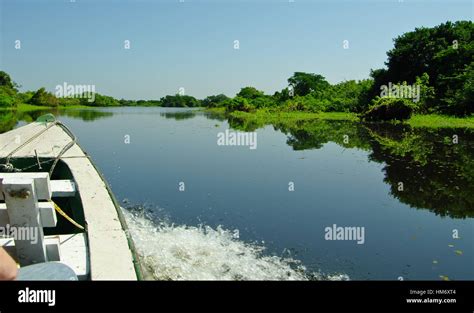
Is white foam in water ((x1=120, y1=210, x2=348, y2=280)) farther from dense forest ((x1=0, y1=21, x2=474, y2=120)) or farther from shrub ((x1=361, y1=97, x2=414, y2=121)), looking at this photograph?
shrub ((x1=361, y1=97, x2=414, y2=121))

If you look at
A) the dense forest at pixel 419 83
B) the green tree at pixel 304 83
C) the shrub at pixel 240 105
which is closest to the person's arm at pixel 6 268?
the dense forest at pixel 419 83

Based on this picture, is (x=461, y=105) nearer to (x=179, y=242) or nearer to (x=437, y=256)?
(x=437, y=256)

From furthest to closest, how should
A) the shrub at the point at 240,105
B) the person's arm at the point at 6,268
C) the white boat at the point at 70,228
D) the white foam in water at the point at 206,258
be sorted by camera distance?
the shrub at the point at 240,105
the white foam in water at the point at 206,258
the white boat at the point at 70,228
the person's arm at the point at 6,268

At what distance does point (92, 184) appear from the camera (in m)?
6.24

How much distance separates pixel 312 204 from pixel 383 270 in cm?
335

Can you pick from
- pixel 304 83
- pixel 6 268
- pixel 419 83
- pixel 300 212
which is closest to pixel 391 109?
pixel 419 83

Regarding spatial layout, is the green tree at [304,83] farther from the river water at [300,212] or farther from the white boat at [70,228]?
the white boat at [70,228]

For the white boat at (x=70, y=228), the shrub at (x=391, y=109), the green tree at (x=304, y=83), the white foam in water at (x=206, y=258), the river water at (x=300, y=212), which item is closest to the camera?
the white boat at (x=70, y=228)

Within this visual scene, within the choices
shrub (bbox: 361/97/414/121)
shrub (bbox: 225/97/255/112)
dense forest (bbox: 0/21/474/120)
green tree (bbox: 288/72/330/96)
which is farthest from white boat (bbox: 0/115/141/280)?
green tree (bbox: 288/72/330/96)

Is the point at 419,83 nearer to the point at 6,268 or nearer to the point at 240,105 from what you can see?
the point at 240,105

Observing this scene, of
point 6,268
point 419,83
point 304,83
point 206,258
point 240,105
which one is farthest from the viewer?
point 304,83

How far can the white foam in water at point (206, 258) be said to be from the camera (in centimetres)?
532

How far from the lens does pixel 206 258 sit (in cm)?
581
